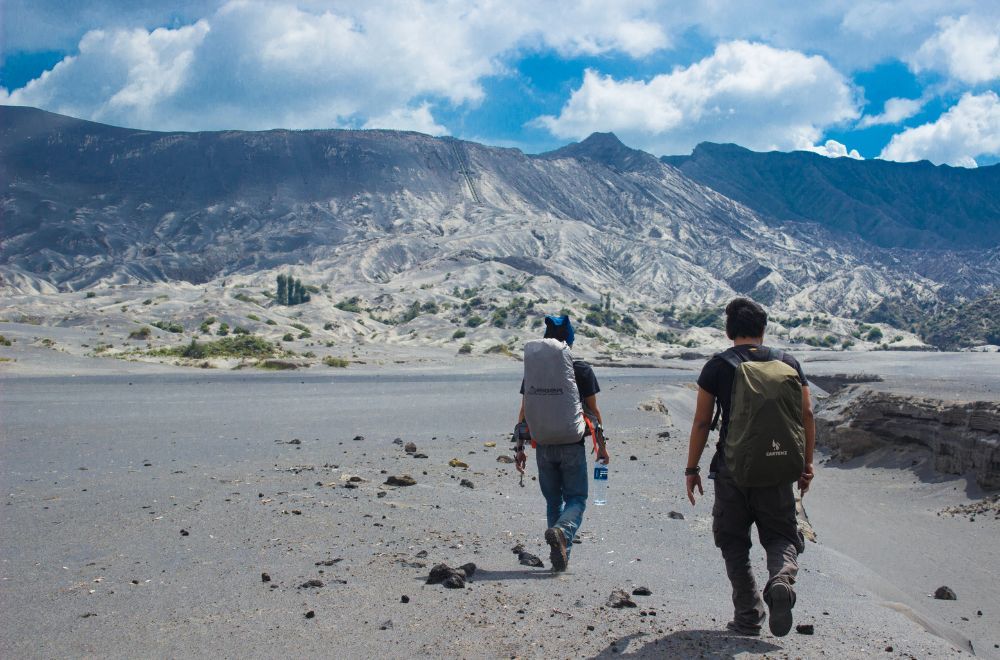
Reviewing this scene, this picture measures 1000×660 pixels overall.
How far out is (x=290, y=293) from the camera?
88.8 m

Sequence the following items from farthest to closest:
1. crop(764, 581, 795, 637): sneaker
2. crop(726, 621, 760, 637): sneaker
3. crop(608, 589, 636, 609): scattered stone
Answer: crop(608, 589, 636, 609): scattered stone, crop(726, 621, 760, 637): sneaker, crop(764, 581, 795, 637): sneaker

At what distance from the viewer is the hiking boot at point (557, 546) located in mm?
5988

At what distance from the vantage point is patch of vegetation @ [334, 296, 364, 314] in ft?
275

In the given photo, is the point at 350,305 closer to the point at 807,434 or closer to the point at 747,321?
the point at 747,321

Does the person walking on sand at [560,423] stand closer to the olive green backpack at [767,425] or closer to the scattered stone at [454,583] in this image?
the scattered stone at [454,583]

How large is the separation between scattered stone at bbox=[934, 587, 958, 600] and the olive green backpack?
3741 millimetres

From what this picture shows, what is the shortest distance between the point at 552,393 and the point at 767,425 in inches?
72.3

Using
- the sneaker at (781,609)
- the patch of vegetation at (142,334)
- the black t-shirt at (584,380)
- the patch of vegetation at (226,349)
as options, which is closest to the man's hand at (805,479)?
the sneaker at (781,609)

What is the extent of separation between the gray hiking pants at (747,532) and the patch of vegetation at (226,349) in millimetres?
43405

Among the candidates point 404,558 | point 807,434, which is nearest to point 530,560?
point 404,558

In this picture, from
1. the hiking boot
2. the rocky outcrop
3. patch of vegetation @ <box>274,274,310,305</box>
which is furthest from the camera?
patch of vegetation @ <box>274,274,310,305</box>

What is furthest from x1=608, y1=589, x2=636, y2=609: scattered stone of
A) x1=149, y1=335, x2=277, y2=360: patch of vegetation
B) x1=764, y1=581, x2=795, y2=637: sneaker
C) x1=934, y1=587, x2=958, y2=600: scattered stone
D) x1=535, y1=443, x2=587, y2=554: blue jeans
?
x1=149, y1=335, x2=277, y2=360: patch of vegetation

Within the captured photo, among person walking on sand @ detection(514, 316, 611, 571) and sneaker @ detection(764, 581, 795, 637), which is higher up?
person walking on sand @ detection(514, 316, 611, 571)

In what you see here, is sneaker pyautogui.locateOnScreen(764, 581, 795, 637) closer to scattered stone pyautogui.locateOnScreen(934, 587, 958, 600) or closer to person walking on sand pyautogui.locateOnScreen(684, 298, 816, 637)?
person walking on sand pyautogui.locateOnScreen(684, 298, 816, 637)
